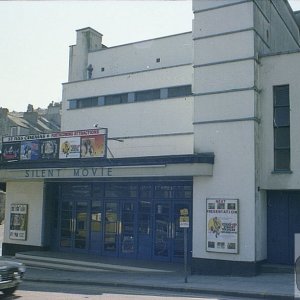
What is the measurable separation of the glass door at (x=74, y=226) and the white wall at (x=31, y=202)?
3.69 ft

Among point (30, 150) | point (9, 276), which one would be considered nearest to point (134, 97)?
point (30, 150)

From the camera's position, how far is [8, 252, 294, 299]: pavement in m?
13.9

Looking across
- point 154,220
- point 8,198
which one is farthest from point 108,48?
point 154,220

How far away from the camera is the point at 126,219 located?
21.4 meters

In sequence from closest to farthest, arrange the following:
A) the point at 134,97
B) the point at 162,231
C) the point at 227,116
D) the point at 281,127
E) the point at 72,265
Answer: the point at 281,127, the point at 227,116, the point at 72,265, the point at 162,231, the point at 134,97

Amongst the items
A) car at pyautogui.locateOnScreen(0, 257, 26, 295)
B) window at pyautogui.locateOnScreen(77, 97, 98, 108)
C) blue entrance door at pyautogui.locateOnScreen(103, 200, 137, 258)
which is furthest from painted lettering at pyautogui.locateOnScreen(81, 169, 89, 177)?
window at pyautogui.locateOnScreen(77, 97, 98, 108)

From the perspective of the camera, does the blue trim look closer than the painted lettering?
Yes

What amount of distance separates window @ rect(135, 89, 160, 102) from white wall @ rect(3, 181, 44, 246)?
6900 millimetres

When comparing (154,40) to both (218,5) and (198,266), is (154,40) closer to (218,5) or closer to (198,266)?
(218,5)

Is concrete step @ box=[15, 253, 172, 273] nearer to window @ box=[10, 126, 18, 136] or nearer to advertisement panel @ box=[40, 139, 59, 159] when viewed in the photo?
advertisement panel @ box=[40, 139, 59, 159]

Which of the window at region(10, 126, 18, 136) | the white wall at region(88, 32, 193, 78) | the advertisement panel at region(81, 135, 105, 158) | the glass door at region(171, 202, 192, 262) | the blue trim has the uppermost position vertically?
the white wall at region(88, 32, 193, 78)

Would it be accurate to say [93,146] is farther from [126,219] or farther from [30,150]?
[126,219]

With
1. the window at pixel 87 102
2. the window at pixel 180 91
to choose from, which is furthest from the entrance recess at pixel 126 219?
the window at pixel 87 102

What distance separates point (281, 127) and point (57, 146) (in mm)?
9725
